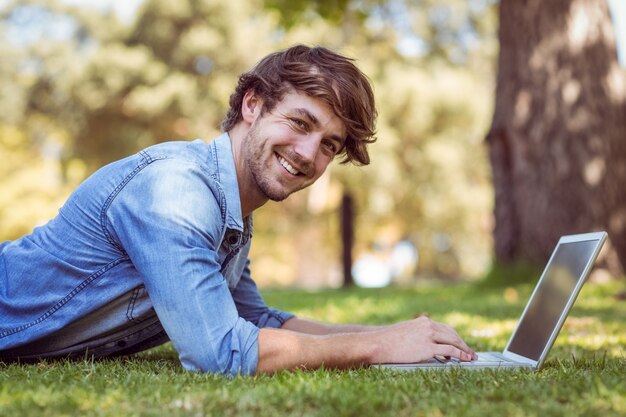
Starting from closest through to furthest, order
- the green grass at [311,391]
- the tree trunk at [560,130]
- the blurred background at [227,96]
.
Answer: the green grass at [311,391]
the tree trunk at [560,130]
the blurred background at [227,96]

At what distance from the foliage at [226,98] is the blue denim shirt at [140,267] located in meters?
23.5

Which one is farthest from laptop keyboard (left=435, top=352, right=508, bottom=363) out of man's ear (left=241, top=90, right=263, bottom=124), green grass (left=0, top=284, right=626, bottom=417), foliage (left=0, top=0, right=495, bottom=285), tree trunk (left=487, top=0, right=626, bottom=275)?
foliage (left=0, top=0, right=495, bottom=285)

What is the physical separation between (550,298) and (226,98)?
918 inches

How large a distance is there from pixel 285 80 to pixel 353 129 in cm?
39

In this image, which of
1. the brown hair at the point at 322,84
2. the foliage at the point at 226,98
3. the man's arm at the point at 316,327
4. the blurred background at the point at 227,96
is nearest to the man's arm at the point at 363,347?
the man's arm at the point at 316,327

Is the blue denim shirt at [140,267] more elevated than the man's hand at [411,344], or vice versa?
the blue denim shirt at [140,267]

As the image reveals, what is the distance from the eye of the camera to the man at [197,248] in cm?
280

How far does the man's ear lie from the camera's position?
349 cm

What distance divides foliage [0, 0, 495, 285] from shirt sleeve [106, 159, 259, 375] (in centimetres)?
Result: 2374

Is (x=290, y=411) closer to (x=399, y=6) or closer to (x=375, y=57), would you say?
(x=375, y=57)

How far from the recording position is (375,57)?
29453mm

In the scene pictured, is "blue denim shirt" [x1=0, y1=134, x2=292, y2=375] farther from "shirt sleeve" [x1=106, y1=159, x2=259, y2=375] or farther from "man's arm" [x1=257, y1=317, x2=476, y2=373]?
"man's arm" [x1=257, y1=317, x2=476, y2=373]

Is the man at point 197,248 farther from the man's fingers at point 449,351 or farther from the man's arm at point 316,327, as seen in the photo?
the man's arm at point 316,327

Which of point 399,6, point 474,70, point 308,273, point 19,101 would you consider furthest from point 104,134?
point 474,70
